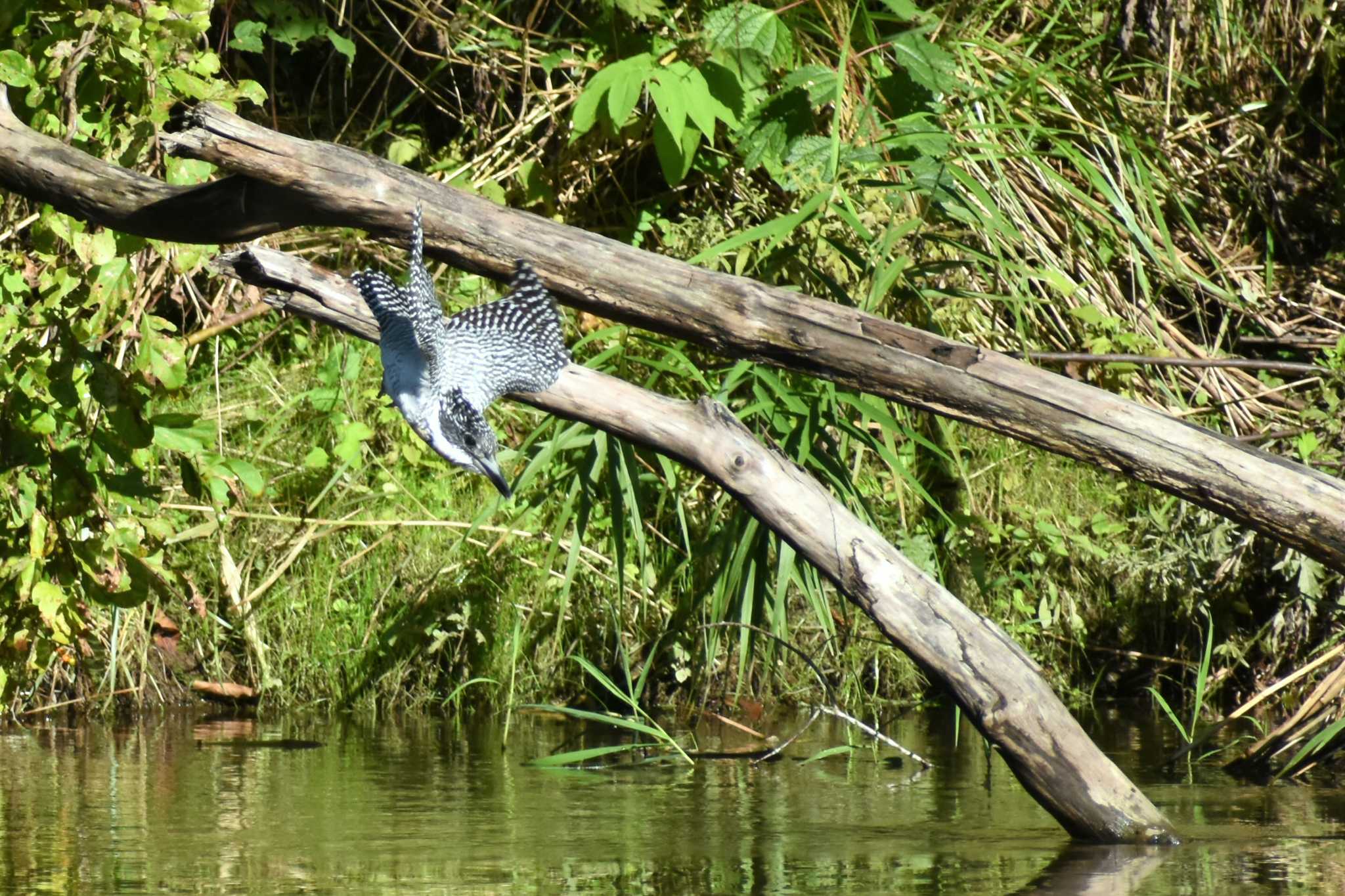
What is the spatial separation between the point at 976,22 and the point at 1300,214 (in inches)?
55.9

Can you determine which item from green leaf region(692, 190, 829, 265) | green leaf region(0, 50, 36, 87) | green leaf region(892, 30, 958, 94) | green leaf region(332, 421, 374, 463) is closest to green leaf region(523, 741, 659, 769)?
green leaf region(692, 190, 829, 265)

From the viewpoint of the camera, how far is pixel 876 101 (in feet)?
15.8

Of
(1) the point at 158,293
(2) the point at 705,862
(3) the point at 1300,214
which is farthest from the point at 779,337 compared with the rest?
(3) the point at 1300,214

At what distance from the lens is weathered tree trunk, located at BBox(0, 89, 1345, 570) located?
8.34ft

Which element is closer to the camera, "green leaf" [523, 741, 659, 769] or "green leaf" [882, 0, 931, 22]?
"green leaf" [523, 741, 659, 769]

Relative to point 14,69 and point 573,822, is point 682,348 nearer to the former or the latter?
point 573,822

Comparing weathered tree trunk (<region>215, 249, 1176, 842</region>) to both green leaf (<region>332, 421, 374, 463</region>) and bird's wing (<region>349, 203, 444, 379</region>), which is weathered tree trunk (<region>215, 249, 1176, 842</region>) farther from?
green leaf (<region>332, 421, 374, 463</region>)

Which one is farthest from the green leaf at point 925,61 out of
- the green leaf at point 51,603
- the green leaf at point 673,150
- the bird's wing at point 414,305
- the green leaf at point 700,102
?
the green leaf at point 51,603

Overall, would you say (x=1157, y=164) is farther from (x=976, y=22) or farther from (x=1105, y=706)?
(x=1105, y=706)

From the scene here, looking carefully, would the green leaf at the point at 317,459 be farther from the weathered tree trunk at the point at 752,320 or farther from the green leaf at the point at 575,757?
the weathered tree trunk at the point at 752,320

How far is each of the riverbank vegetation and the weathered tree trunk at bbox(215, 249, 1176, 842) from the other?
42cm

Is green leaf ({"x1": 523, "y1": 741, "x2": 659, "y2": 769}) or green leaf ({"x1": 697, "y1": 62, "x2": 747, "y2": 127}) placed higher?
green leaf ({"x1": 697, "y1": 62, "x2": 747, "y2": 127})

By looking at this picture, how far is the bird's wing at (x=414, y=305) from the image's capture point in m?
2.29

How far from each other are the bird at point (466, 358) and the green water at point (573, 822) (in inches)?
26.5
